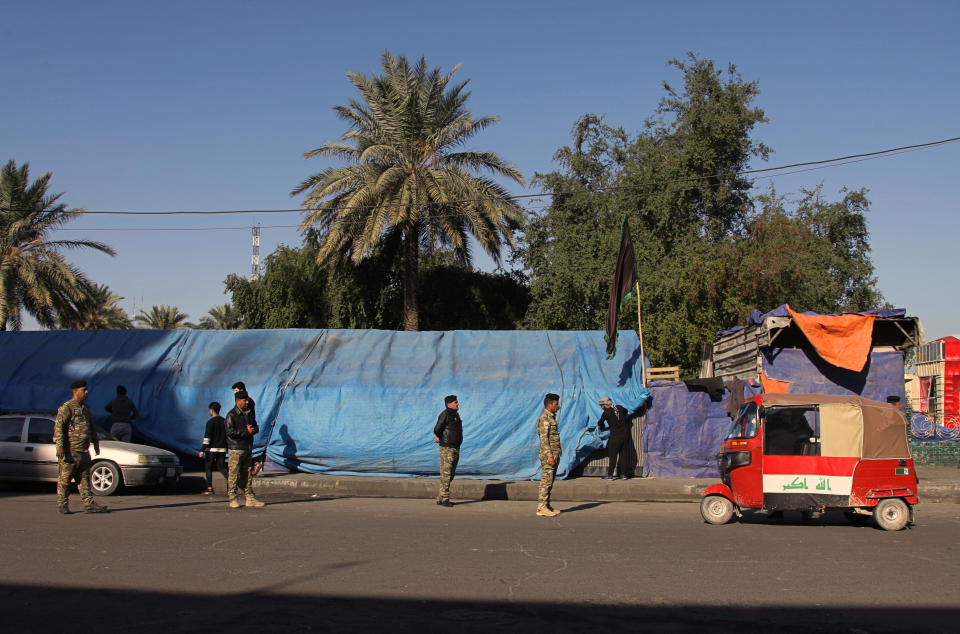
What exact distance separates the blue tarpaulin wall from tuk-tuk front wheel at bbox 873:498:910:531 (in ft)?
18.9

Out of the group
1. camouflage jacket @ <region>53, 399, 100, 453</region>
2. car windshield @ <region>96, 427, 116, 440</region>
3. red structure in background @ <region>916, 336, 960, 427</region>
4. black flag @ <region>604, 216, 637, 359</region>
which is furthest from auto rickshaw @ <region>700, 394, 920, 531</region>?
red structure in background @ <region>916, 336, 960, 427</region>

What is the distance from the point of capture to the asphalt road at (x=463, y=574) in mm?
5648

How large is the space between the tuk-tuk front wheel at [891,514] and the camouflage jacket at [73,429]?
→ 1047 cm

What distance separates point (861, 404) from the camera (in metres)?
10.3

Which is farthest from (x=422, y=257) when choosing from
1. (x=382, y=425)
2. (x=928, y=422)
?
(x=928, y=422)

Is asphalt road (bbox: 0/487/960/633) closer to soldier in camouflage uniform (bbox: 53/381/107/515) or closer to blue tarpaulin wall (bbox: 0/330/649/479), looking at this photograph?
soldier in camouflage uniform (bbox: 53/381/107/515)

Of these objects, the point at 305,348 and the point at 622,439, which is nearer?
the point at 622,439

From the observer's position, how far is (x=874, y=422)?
10.2 m

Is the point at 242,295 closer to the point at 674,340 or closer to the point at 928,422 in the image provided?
the point at 674,340

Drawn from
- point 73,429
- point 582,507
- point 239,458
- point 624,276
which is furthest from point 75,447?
point 624,276

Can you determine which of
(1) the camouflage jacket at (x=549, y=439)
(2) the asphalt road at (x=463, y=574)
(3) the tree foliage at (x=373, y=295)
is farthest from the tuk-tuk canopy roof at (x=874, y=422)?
(3) the tree foliage at (x=373, y=295)

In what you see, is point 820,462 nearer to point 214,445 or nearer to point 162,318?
point 214,445

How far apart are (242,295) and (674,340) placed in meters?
16.2

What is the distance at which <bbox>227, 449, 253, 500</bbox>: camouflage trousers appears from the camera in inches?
454
